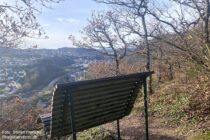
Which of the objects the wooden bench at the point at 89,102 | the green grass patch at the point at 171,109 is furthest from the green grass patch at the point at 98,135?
the green grass patch at the point at 171,109

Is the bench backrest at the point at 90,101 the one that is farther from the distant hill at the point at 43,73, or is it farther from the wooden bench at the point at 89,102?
the distant hill at the point at 43,73

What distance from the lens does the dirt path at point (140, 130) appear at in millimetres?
4355

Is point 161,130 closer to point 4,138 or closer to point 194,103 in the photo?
point 194,103

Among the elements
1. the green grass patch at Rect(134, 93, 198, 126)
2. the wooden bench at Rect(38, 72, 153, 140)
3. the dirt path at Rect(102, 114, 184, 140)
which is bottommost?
the dirt path at Rect(102, 114, 184, 140)

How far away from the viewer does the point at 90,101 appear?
2584 mm

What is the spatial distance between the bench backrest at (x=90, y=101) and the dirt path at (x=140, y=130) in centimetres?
176

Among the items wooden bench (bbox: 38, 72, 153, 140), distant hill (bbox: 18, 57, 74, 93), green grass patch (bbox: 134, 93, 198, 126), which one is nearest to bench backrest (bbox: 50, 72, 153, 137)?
wooden bench (bbox: 38, 72, 153, 140)

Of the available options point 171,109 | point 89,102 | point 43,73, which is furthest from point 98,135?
point 43,73

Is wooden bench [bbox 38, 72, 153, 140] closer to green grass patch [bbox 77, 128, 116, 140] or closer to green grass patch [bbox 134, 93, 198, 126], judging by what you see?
green grass patch [bbox 77, 128, 116, 140]

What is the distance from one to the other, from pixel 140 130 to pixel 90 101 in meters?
3.18

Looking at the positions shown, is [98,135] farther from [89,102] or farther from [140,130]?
[89,102]

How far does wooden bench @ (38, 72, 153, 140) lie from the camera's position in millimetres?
2262

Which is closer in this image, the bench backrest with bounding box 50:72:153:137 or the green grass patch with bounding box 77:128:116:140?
the bench backrest with bounding box 50:72:153:137

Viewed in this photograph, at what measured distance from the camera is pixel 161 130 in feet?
15.5
